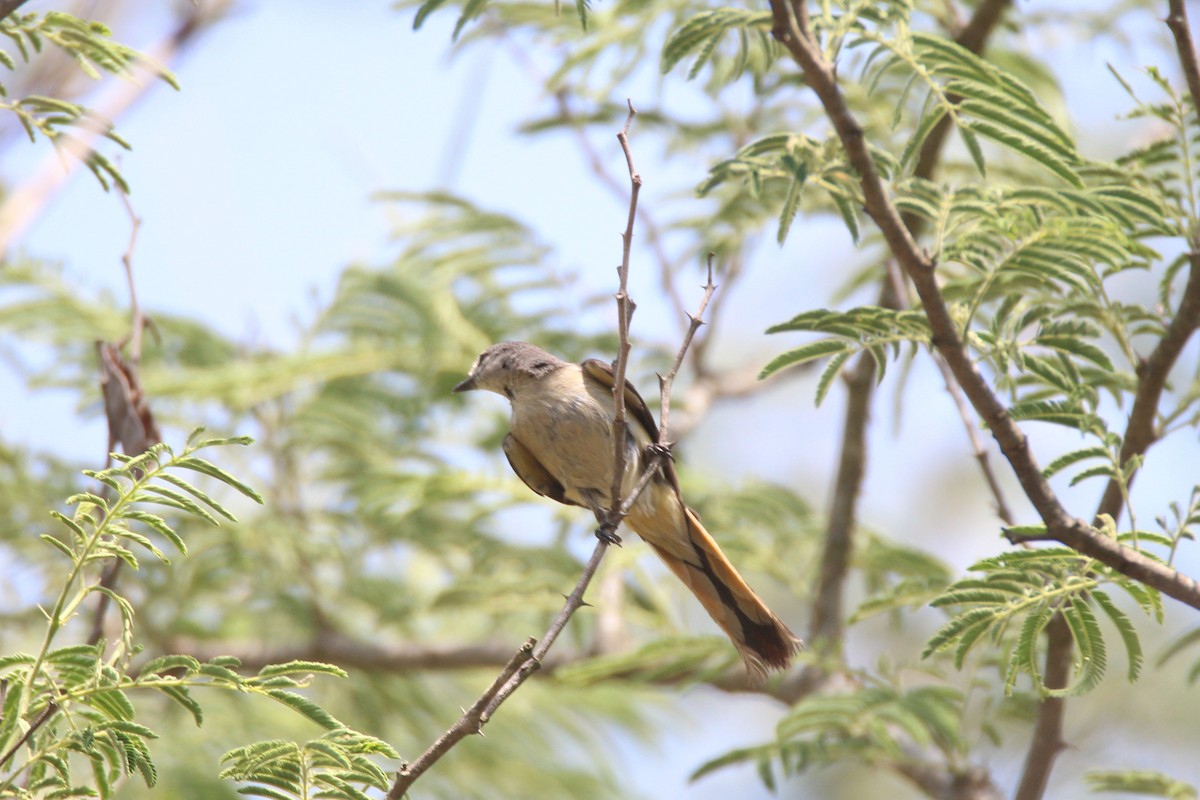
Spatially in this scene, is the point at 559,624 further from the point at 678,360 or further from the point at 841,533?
the point at 841,533

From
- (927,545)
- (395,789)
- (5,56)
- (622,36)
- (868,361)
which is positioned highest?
(927,545)

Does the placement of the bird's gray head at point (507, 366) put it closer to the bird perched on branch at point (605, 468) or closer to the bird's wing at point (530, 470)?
the bird perched on branch at point (605, 468)

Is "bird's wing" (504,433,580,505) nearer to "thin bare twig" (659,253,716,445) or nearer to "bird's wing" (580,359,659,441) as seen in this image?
"bird's wing" (580,359,659,441)

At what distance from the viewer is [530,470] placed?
4.34 metres

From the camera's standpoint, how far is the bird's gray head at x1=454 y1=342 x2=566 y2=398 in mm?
4363

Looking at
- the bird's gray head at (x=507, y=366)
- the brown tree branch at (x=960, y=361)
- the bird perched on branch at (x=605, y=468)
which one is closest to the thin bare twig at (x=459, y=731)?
the brown tree branch at (x=960, y=361)

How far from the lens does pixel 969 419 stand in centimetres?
356

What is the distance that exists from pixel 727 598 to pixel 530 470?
92 centimetres

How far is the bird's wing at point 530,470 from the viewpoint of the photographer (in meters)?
4.32

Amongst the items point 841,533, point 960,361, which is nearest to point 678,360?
point 960,361

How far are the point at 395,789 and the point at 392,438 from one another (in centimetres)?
388

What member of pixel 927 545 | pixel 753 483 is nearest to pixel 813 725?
pixel 753 483

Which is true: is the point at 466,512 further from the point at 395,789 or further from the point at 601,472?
the point at 395,789

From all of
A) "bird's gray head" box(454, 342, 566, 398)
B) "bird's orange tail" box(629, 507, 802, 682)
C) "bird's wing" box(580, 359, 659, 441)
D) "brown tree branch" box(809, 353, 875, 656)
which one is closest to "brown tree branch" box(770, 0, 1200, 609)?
"bird's orange tail" box(629, 507, 802, 682)
